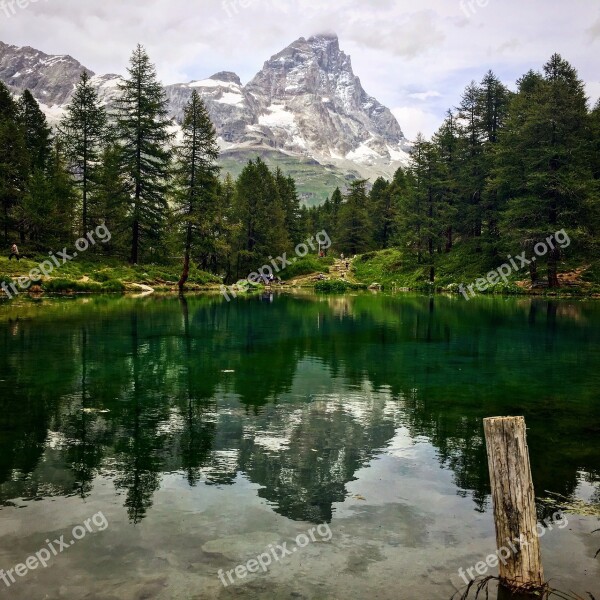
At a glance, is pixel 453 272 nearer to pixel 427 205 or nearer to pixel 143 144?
pixel 427 205

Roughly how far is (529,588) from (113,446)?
723 cm

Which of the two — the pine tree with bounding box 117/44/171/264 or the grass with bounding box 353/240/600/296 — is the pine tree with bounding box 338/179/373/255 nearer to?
the grass with bounding box 353/240/600/296

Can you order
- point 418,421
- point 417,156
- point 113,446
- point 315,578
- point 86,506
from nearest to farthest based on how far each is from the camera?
point 315,578
point 86,506
point 113,446
point 418,421
point 417,156

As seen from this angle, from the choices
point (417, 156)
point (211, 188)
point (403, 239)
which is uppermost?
point (417, 156)

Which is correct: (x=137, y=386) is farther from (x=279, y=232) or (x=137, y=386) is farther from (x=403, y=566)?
(x=279, y=232)

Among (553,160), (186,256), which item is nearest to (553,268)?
(553,160)

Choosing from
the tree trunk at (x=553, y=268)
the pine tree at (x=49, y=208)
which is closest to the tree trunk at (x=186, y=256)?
the pine tree at (x=49, y=208)

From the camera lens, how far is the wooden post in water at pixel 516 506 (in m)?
5.50

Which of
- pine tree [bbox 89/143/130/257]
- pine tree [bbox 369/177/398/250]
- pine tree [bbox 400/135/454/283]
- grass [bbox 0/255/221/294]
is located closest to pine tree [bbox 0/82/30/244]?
grass [bbox 0/255/221/294]

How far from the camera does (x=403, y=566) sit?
6.12 m

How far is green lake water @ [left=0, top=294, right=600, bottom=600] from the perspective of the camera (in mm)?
5980

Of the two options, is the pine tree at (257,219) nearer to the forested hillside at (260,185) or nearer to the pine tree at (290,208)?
the forested hillside at (260,185)

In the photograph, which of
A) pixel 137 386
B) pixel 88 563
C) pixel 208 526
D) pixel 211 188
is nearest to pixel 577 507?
pixel 208 526

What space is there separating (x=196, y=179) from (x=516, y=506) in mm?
54102
